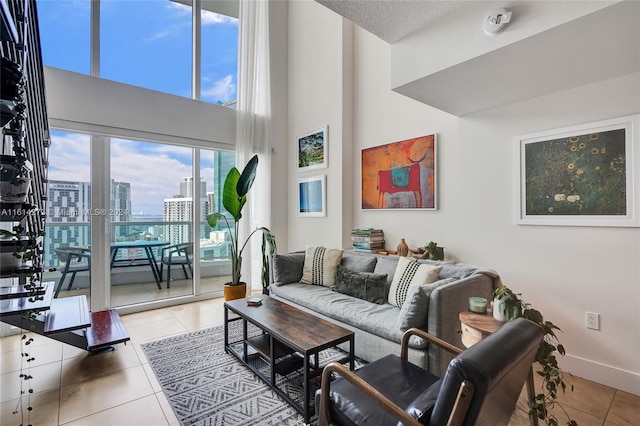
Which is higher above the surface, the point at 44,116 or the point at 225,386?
the point at 44,116

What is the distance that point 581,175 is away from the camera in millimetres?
2385

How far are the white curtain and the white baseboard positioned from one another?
393cm

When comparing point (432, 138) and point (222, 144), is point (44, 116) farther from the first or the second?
point (432, 138)

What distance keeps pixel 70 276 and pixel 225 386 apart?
8.89 feet

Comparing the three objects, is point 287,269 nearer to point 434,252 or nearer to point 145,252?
point 434,252

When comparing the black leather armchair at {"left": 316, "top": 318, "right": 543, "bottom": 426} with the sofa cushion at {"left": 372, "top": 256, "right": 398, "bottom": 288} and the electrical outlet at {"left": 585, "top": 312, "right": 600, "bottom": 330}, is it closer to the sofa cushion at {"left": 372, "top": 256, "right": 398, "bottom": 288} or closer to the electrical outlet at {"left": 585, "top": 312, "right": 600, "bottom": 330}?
the sofa cushion at {"left": 372, "top": 256, "right": 398, "bottom": 288}

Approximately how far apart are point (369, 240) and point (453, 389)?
2.77 meters

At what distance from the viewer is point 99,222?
12.4 ft

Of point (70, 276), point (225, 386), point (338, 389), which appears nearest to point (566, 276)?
point (338, 389)

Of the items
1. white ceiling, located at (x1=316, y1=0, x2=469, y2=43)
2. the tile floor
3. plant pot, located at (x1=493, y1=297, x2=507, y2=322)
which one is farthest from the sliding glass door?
plant pot, located at (x1=493, y1=297, x2=507, y2=322)

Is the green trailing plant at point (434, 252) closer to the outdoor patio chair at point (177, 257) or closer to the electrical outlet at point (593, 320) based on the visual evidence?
the electrical outlet at point (593, 320)

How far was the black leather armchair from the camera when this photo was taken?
1009mm

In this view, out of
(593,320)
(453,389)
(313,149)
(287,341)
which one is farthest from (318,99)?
(453,389)

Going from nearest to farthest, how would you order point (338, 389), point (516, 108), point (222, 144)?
point (338, 389) → point (516, 108) → point (222, 144)
